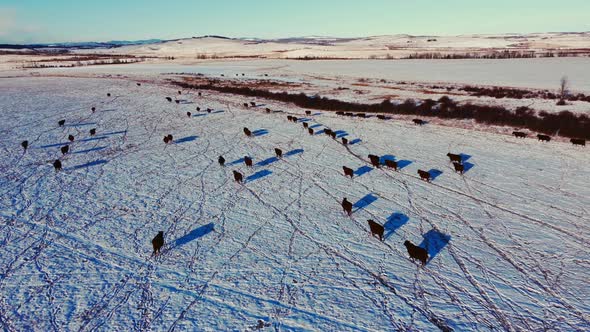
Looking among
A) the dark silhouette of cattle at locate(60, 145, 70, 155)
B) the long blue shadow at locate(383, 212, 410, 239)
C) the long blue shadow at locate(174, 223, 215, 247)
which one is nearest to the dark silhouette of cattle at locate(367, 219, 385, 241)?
the long blue shadow at locate(383, 212, 410, 239)

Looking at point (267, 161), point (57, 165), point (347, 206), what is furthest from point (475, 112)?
point (57, 165)

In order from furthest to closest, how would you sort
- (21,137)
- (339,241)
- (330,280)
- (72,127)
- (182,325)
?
1. (72,127)
2. (21,137)
3. (339,241)
4. (330,280)
5. (182,325)

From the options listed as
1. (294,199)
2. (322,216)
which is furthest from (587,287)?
(294,199)

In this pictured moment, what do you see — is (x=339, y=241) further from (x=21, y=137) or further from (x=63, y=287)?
(x=21, y=137)

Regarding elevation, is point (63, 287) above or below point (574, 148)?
below

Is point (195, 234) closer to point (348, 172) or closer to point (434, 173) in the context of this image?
point (348, 172)

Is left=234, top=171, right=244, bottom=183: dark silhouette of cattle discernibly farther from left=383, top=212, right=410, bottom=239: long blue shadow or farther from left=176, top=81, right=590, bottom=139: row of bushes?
left=176, top=81, right=590, bottom=139: row of bushes
